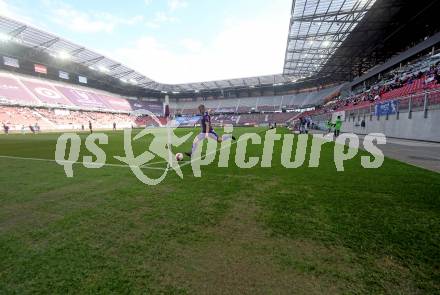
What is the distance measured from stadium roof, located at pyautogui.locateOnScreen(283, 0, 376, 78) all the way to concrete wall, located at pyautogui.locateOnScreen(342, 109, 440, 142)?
505 inches

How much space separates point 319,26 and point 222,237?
3581 centimetres

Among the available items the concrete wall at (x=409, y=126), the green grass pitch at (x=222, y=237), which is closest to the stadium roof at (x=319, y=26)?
the concrete wall at (x=409, y=126)

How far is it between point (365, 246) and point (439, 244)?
2.72 ft

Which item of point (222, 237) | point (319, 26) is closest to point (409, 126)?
point (222, 237)

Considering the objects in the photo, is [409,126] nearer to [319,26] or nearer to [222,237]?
[222,237]

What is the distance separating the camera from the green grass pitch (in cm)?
208

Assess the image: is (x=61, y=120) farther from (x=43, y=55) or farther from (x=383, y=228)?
(x=383, y=228)

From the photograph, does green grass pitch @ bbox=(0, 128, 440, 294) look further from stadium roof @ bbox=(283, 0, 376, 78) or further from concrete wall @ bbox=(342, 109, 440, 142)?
stadium roof @ bbox=(283, 0, 376, 78)

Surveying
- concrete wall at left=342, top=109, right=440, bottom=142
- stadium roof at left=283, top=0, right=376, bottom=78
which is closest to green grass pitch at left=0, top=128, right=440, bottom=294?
concrete wall at left=342, top=109, right=440, bottom=142

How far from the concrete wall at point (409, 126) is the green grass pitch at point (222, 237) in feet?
41.3

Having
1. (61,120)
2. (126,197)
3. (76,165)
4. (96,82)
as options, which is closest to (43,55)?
(61,120)

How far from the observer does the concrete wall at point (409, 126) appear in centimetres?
1438

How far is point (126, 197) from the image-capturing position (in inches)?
179

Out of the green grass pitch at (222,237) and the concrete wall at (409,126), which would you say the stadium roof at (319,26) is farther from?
the green grass pitch at (222,237)
